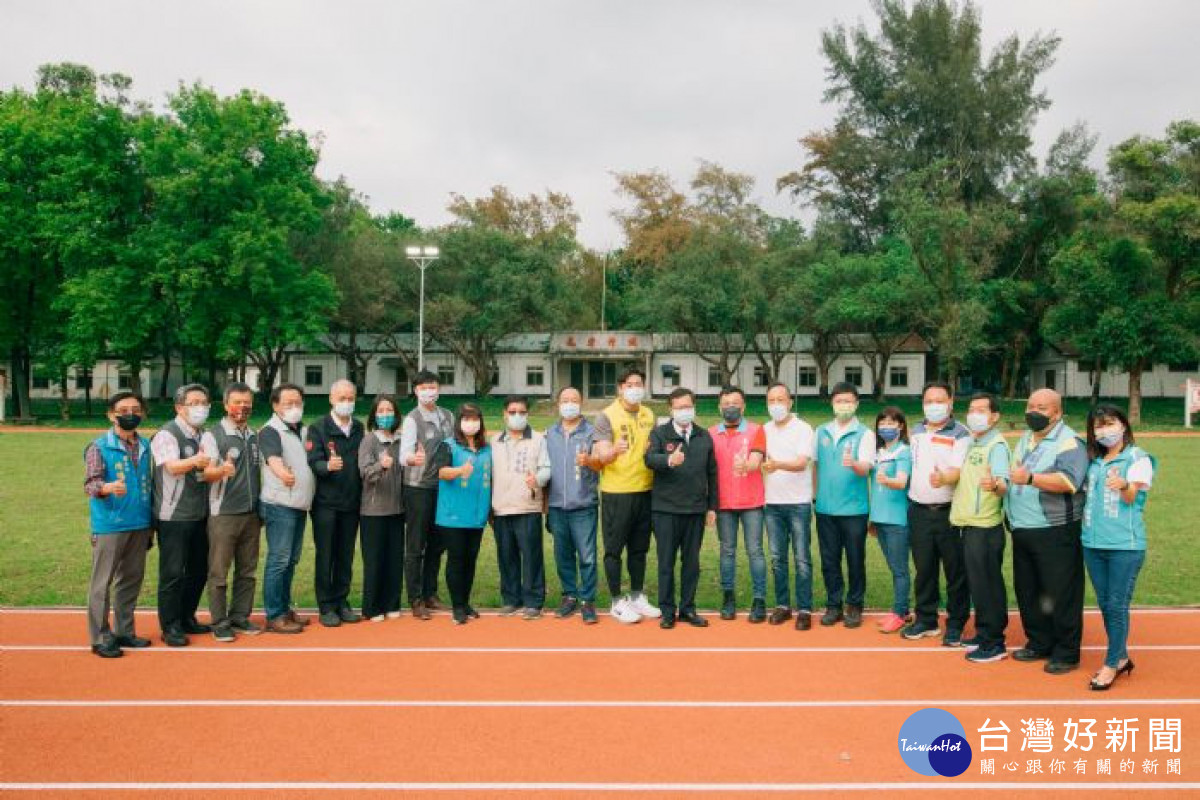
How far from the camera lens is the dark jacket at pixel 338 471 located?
6840 millimetres

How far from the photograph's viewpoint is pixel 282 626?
6.72 metres

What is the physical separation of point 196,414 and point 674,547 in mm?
3766

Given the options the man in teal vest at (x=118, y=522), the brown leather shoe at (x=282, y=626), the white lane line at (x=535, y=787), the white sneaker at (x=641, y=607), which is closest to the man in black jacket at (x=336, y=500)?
the brown leather shoe at (x=282, y=626)

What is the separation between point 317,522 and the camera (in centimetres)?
693

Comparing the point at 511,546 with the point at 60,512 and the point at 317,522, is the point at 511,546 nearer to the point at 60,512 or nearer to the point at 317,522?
the point at 317,522

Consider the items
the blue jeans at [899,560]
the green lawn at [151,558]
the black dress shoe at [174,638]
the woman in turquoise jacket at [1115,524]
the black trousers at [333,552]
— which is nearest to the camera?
the woman in turquoise jacket at [1115,524]

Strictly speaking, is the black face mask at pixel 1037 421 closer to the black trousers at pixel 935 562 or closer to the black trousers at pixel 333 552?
the black trousers at pixel 935 562

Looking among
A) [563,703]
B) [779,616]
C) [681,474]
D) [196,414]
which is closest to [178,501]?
[196,414]

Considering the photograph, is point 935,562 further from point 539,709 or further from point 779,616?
point 539,709

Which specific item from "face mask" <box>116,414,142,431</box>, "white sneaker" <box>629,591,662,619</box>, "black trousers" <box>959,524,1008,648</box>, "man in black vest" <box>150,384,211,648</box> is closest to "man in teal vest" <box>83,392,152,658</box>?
"face mask" <box>116,414,142,431</box>

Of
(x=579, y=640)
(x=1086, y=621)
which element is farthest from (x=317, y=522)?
(x=1086, y=621)

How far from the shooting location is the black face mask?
18.9ft

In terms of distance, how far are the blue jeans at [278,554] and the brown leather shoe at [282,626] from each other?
0.03 meters

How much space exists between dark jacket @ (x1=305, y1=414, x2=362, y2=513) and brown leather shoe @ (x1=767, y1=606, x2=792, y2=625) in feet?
11.4
